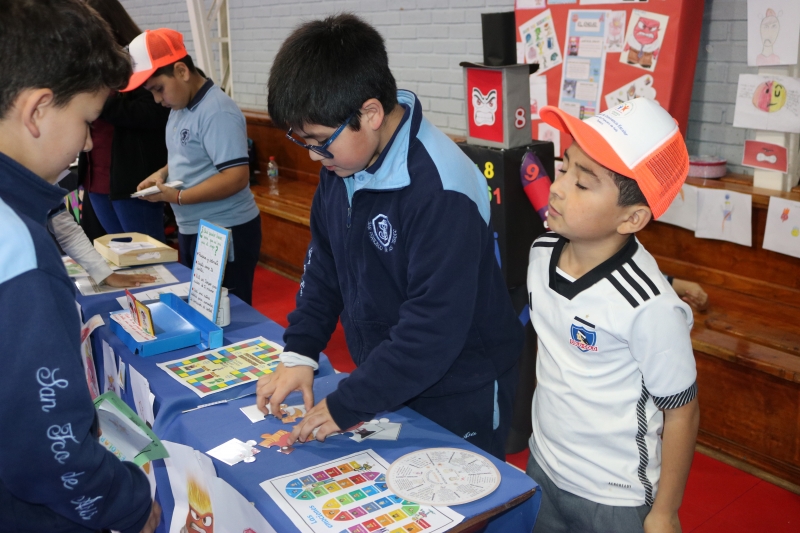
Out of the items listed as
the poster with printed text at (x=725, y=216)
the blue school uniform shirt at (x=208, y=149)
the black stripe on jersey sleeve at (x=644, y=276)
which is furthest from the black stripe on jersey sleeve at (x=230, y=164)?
the poster with printed text at (x=725, y=216)

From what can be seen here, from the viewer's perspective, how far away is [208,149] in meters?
2.61

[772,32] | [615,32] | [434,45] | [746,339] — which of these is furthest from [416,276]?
[434,45]

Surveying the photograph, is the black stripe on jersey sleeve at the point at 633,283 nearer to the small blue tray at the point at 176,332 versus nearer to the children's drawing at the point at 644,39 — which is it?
the small blue tray at the point at 176,332

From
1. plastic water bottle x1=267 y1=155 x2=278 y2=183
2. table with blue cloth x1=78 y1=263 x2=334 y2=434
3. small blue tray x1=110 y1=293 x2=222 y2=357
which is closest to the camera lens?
table with blue cloth x1=78 y1=263 x2=334 y2=434

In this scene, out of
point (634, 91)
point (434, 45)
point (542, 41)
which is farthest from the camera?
point (434, 45)

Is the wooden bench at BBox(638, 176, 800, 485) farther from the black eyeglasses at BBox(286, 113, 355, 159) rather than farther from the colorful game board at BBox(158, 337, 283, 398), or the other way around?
the black eyeglasses at BBox(286, 113, 355, 159)

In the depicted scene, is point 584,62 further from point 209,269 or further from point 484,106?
point 209,269

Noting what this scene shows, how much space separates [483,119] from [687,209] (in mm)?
1180

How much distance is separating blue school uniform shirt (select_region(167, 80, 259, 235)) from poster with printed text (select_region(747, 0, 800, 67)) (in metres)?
2.05

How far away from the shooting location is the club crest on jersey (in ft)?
4.30

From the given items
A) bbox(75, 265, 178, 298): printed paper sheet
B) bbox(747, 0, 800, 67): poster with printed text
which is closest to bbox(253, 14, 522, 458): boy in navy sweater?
bbox(75, 265, 178, 298): printed paper sheet

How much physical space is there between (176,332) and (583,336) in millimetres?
1196

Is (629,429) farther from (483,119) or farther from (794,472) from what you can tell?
(794,472)

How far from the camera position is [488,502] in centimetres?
119
